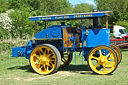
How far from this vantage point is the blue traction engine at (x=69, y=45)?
8719 millimetres

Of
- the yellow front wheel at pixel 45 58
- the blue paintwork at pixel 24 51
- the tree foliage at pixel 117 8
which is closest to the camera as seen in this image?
the yellow front wheel at pixel 45 58

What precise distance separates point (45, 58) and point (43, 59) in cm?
10

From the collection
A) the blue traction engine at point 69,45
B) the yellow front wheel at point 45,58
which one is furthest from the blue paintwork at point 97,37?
the yellow front wheel at point 45,58

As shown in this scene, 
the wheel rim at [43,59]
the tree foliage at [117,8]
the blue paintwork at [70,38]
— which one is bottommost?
the wheel rim at [43,59]

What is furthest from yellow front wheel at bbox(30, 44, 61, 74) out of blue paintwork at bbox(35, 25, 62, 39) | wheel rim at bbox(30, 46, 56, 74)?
blue paintwork at bbox(35, 25, 62, 39)

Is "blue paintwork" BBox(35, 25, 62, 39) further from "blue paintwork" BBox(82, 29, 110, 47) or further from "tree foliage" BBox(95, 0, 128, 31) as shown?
"tree foliage" BBox(95, 0, 128, 31)

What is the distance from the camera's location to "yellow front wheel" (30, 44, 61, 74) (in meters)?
9.02

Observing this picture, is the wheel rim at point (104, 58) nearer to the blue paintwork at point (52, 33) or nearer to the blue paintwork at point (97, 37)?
the blue paintwork at point (97, 37)

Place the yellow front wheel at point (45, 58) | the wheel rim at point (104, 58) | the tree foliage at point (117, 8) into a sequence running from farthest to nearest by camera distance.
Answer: the tree foliage at point (117, 8) < the yellow front wheel at point (45, 58) < the wheel rim at point (104, 58)

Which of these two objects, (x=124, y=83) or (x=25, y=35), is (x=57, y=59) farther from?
(x=25, y=35)

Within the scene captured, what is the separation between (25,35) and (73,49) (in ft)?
69.6

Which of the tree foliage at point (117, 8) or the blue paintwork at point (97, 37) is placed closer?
the blue paintwork at point (97, 37)

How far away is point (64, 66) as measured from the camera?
36.4 feet

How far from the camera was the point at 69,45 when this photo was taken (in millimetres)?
9430
